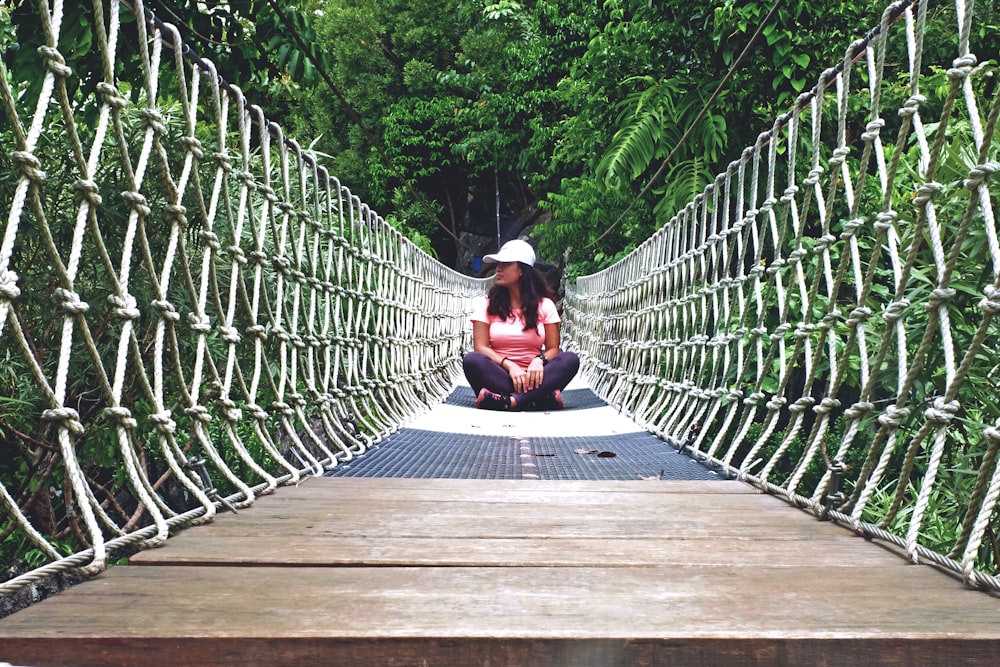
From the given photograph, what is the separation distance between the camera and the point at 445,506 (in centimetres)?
126

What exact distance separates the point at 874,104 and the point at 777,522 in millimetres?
647

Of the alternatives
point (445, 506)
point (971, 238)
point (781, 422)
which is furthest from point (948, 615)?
point (781, 422)

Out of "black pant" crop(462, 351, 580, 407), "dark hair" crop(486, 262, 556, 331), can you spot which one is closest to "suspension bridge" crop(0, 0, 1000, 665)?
"black pant" crop(462, 351, 580, 407)

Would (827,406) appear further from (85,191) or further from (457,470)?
(85,191)

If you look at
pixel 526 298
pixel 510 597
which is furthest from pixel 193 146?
pixel 526 298

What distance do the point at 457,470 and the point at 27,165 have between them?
1.15 metres

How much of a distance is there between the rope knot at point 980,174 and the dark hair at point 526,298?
9.17ft

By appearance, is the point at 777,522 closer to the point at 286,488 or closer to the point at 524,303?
the point at 286,488

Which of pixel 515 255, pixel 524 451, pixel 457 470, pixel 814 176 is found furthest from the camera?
pixel 515 255

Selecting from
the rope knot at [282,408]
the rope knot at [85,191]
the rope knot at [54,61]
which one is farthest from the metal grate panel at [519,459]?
the rope knot at [54,61]

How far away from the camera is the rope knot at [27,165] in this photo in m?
0.82

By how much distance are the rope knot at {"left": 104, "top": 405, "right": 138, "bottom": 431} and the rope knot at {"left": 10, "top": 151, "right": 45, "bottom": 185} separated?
0.94 feet

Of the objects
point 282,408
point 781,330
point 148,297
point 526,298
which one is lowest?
point 282,408

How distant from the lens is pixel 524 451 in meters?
2.21
